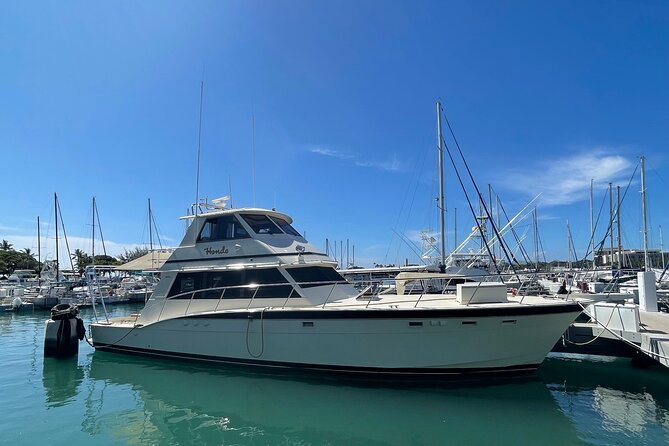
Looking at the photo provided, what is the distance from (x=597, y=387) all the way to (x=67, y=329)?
47.0 ft

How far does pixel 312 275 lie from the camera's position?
10.6 m

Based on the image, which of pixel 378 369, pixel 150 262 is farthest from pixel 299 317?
pixel 150 262

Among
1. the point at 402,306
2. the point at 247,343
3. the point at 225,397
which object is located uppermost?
the point at 402,306

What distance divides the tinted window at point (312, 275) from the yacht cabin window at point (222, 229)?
1.86 m

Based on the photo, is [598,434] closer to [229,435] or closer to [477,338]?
[477,338]

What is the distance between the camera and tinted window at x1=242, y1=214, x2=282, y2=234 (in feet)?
37.4

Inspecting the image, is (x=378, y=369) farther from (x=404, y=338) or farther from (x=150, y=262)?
(x=150, y=262)

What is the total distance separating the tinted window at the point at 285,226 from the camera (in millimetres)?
11955

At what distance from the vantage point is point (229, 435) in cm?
664

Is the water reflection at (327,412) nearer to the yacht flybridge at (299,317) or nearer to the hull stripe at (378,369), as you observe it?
the hull stripe at (378,369)

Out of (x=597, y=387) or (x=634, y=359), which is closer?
(x=597, y=387)

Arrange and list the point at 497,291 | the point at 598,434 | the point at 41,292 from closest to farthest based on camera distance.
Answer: the point at 598,434, the point at 497,291, the point at 41,292

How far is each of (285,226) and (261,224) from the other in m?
0.87

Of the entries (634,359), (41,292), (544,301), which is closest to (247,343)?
(544,301)
